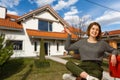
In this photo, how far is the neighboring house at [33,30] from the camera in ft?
74.5

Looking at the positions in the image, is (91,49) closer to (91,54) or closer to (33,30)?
(91,54)

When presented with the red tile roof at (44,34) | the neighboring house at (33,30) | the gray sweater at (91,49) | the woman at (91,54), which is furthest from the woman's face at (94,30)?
the red tile roof at (44,34)

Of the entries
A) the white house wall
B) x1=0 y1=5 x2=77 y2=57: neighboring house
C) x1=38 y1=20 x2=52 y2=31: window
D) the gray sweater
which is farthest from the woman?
the white house wall

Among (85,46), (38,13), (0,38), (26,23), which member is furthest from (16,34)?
(85,46)

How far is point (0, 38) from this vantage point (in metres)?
11.0

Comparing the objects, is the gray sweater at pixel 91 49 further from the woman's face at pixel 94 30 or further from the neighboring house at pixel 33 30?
the neighboring house at pixel 33 30

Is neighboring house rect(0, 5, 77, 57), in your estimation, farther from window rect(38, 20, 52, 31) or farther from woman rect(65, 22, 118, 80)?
woman rect(65, 22, 118, 80)

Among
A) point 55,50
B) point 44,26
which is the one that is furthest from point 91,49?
point 55,50

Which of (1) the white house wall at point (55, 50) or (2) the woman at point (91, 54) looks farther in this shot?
(1) the white house wall at point (55, 50)

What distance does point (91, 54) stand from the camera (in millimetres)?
3199

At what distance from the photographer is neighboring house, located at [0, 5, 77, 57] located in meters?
22.7

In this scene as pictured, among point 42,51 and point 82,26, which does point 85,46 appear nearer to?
point 42,51

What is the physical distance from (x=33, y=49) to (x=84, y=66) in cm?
2175

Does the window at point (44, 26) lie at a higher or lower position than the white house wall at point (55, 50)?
higher
